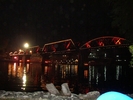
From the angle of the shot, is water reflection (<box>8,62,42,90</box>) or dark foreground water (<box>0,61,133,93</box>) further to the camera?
dark foreground water (<box>0,61,133,93</box>)

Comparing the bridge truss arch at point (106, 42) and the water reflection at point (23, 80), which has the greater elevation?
the bridge truss arch at point (106, 42)

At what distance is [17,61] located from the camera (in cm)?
13912

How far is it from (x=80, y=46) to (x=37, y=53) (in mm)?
33706

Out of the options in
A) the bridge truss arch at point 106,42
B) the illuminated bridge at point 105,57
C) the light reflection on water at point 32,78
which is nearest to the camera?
the light reflection on water at point 32,78

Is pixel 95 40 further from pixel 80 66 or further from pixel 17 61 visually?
pixel 17 61

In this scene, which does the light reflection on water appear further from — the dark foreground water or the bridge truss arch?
the bridge truss arch

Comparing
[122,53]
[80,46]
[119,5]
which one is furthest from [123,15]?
[122,53]

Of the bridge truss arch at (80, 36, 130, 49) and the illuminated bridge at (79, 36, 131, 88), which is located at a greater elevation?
the bridge truss arch at (80, 36, 130, 49)

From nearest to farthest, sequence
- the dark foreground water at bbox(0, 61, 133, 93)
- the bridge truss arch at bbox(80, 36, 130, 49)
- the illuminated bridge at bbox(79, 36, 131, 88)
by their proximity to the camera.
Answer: the dark foreground water at bbox(0, 61, 133, 93) < the bridge truss arch at bbox(80, 36, 130, 49) < the illuminated bridge at bbox(79, 36, 131, 88)

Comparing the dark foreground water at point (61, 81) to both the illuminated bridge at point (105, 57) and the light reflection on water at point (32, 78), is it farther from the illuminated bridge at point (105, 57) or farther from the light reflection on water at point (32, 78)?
the illuminated bridge at point (105, 57)

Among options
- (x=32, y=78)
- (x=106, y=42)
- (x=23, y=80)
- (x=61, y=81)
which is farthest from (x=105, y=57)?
(x=23, y=80)

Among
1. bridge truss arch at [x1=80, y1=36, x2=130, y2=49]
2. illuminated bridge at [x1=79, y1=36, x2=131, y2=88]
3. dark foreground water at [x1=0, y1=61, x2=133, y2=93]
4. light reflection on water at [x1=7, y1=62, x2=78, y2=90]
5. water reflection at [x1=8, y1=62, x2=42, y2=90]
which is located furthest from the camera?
illuminated bridge at [x1=79, y1=36, x2=131, y2=88]

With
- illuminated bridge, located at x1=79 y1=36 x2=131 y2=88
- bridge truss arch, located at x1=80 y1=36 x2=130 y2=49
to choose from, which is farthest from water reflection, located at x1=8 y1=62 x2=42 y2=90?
bridge truss arch, located at x1=80 y1=36 x2=130 y2=49

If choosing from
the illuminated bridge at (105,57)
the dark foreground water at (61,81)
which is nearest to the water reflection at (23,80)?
the dark foreground water at (61,81)
